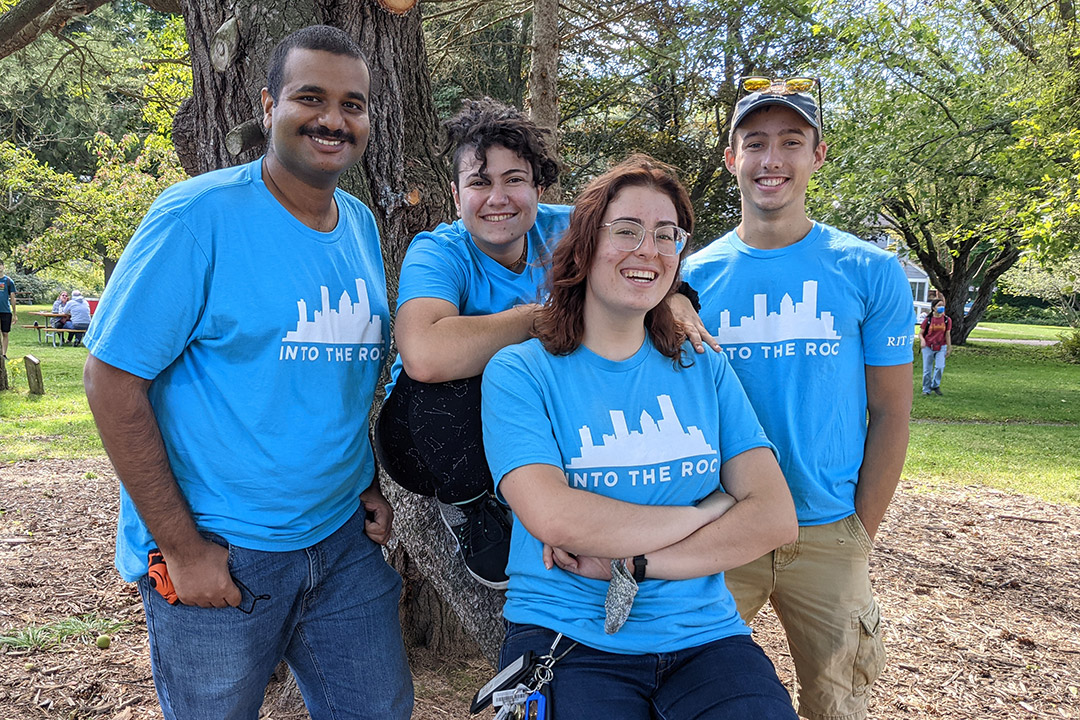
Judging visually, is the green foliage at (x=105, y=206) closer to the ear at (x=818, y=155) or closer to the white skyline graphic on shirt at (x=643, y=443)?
the ear at (x=818, y=155)

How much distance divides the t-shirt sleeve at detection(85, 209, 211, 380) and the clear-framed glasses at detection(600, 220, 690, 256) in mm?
1060

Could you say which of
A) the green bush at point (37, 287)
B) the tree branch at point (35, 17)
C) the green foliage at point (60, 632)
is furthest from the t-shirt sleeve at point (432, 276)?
the green bush at point (37, 287)

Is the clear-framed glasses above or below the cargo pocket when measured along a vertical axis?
above

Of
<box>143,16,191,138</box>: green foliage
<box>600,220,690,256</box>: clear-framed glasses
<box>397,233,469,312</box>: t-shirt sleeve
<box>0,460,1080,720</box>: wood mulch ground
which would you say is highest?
<box>143,16,191,138</box>: green foliage

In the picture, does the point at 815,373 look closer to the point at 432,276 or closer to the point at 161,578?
the point at 432,276

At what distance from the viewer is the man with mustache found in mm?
1906

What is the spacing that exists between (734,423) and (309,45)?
1.57m

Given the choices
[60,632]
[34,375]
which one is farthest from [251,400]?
[34,375]

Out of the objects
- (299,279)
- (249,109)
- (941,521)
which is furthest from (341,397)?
(941,521)

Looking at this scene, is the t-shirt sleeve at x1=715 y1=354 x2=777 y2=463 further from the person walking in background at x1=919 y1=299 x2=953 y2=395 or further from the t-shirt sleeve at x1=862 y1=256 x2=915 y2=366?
the person walking in background at x1=919 y1=299 x2=953 y2=395

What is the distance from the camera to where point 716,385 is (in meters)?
2.24

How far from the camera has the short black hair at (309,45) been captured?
6.91 feet

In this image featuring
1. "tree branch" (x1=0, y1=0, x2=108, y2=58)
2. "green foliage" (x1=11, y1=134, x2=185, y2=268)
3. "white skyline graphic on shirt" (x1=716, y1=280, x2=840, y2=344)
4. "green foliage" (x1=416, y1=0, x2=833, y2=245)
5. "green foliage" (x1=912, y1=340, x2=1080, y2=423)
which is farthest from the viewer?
"green foliage" (x1=416, y1=0, x2=833, y2=245)

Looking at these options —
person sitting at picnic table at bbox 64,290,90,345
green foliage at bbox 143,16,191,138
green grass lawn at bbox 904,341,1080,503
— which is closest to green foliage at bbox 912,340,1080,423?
green grass lawn at bbox 904,341,1080,503
